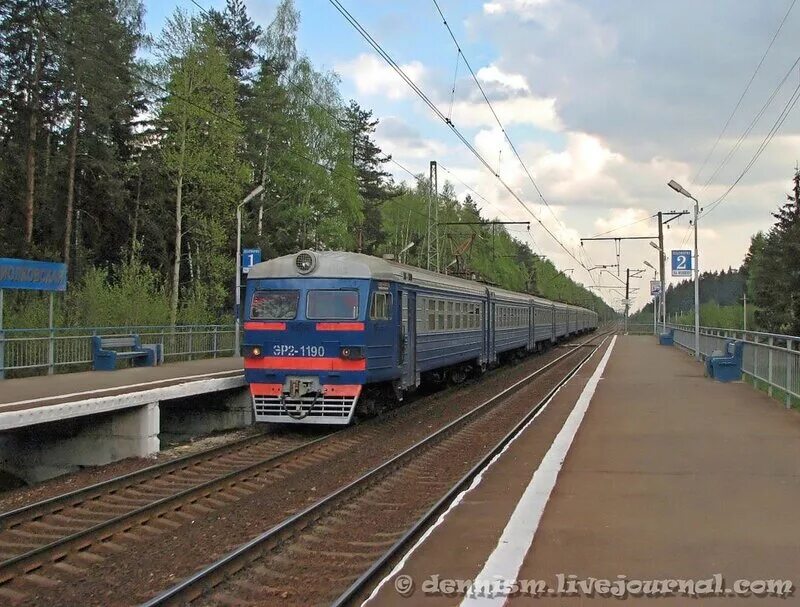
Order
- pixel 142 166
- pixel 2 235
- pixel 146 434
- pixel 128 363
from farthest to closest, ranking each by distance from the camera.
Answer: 1. pixel 142 166
2. pixel 2 235
3. pixel 128 363
4. pixel 146 434

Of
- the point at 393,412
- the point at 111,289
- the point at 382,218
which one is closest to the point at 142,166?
the point at 111,289

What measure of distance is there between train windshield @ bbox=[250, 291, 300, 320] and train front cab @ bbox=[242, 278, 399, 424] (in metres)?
0.02

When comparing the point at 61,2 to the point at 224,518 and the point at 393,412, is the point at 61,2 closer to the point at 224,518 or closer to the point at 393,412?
the point at 393,412

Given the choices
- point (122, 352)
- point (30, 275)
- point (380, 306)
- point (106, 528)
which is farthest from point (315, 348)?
point (122, 352)

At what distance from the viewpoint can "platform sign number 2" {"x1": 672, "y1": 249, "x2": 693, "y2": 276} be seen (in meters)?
30.9

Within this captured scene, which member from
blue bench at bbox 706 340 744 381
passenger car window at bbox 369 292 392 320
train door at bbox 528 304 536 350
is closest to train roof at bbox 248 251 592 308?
passenger car window at bbox 369 292 392 320

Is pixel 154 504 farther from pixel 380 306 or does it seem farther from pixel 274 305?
pixel 380 306

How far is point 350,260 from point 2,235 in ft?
64.3

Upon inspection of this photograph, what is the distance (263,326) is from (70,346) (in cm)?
663

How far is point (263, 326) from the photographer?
13289mm

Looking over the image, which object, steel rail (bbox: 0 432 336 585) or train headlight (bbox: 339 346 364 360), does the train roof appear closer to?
train headlight (bbox: 339 346 364 360)

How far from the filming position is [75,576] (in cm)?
630

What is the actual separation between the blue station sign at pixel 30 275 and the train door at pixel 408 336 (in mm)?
7731

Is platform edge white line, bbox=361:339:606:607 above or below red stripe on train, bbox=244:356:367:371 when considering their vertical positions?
below
